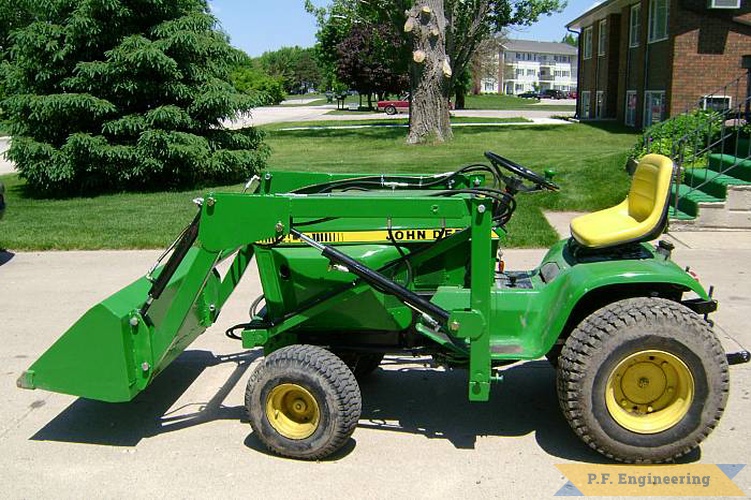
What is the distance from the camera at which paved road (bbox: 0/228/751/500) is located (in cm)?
388

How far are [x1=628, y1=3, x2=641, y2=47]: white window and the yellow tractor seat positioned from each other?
2445cm

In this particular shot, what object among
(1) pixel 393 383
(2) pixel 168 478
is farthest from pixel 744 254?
(2) pixel 168 478

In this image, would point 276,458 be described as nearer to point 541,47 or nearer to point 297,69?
point 297,69

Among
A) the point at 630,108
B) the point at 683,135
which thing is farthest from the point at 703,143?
the point at 630,108

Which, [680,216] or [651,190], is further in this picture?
[680,216]

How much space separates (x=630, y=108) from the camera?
28.3 metres

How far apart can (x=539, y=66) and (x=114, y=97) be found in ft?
→ 392

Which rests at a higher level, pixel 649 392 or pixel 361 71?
pixel 361 71

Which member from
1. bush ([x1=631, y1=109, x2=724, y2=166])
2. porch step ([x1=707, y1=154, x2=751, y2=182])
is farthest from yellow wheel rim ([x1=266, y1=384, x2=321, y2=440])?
bush ([x1=631, y1=109, x2=724, y2=166])

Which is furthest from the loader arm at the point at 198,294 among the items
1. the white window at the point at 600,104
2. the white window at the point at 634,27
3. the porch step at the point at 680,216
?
the white window at the point at 600,104

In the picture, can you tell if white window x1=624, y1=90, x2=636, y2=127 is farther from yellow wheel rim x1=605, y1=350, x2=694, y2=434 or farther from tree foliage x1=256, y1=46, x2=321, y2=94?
tree foliage x1=256, y1=46, x2=321, y2=94

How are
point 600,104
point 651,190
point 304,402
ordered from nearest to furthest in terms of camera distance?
point 304,402
point 651,190
point 600,104

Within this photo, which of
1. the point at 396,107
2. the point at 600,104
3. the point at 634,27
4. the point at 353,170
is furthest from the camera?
the point at 396,107

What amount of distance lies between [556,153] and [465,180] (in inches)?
539
